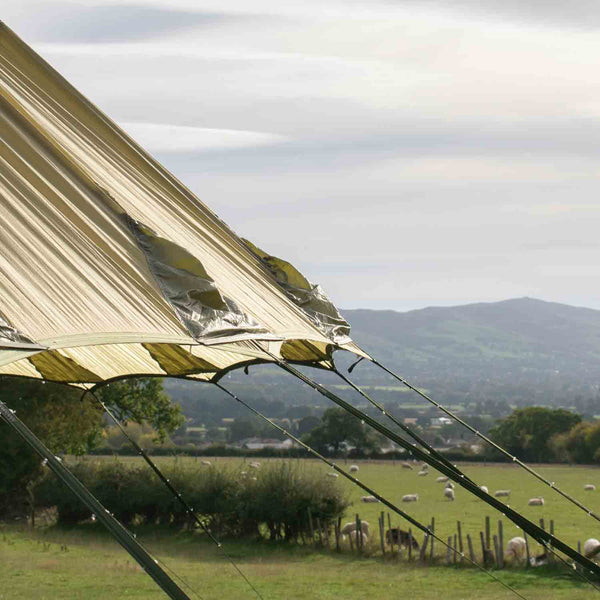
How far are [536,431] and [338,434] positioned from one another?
1360 cm

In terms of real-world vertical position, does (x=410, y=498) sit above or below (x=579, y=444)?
below

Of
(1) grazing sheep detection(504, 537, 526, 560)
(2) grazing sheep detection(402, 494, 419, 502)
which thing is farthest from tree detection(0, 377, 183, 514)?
(2) grazing sheep detection(402, 494, 419, 502)

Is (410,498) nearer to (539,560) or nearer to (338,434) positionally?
(539,560)

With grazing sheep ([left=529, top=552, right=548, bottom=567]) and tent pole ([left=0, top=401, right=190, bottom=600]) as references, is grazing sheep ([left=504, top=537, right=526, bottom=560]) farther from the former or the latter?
tent pole ([left=0, top=401, right=190, bottom=600])

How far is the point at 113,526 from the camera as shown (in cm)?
512

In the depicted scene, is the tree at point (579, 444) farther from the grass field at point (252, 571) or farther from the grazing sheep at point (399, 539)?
the grazing sheep at point (399, 539)

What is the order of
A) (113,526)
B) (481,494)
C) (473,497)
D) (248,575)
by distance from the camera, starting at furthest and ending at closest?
(473,497) < (248,575) < (481,494) < (113,526)

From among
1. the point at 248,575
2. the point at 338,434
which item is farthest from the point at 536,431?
the point at 248,575

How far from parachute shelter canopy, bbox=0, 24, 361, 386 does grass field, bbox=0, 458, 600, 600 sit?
12.5 metres

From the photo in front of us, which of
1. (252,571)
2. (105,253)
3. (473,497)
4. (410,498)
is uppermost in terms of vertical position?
(105,253)

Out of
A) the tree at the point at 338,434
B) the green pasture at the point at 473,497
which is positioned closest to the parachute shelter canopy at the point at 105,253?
the green pasture at the point at 473,497

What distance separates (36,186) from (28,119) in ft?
2.72

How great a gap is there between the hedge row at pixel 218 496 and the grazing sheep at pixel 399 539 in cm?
210

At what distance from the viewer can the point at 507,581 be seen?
70.3 ft
